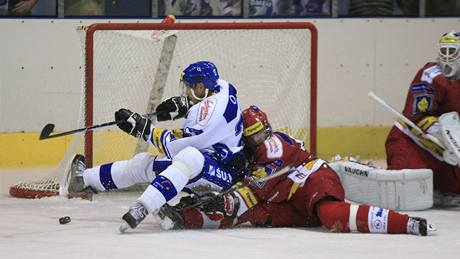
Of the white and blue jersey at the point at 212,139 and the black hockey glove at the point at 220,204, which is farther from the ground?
the white and blue jersey at the point at 212,139

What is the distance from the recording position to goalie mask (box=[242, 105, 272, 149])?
236 inches

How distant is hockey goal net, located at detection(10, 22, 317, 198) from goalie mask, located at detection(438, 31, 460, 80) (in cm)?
83

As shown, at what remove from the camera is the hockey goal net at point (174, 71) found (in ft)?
23.4

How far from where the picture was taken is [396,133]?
713cm

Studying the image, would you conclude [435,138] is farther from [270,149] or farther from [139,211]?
[139,211]

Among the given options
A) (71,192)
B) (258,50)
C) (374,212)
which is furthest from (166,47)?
(374,212)

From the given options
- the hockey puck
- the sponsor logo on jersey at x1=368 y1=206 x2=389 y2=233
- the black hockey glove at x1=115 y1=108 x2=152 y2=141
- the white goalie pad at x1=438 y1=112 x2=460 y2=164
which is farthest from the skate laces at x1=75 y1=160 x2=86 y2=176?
the white goalie pad at x1=438 y1=112 x2=460 y2=164

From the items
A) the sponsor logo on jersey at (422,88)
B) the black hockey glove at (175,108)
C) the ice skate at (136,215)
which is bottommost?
the ice skate at (136,215)

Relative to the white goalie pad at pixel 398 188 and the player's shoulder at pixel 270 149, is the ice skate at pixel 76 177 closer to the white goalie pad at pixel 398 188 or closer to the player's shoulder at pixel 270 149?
the player's shoulder at pixel 270 149

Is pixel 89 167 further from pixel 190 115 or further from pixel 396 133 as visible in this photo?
pixel 396 133

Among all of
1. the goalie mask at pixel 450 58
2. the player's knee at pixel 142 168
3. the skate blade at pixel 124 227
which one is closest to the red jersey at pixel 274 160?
the player's knee at pixel 142 168

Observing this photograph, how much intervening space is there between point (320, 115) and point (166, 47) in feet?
6.19

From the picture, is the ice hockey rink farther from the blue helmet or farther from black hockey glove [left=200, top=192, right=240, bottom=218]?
the blue helmet

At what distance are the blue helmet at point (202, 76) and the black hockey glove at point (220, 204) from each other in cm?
52
